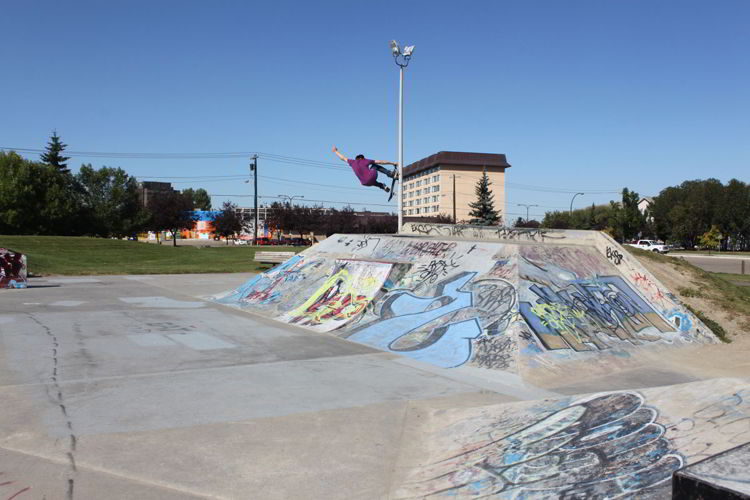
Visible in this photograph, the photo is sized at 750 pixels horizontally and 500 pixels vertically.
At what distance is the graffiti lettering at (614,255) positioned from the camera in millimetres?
14103

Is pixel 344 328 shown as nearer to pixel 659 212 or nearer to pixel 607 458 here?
pixel 607 458

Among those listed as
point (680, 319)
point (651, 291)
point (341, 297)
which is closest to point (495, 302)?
point (651, 291)

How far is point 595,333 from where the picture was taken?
1086 cm

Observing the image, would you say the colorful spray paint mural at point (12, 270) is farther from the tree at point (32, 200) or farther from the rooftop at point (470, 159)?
the rooftop at point (470, 159)

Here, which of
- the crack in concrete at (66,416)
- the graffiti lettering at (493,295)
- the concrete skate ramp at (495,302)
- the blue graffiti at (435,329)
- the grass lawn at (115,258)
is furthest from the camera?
the grass lawn at (115,258)

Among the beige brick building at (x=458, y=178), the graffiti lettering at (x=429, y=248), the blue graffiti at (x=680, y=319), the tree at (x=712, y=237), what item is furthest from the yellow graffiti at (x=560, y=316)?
the beige brick building at (x=458, y=178)

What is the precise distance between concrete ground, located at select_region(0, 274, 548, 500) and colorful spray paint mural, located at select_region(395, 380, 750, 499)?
28.2 inches

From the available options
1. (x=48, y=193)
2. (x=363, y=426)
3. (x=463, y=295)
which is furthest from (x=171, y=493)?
(x=48, y=193)

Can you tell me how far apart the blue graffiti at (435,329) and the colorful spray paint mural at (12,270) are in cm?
1606

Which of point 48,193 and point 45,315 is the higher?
point 48,193

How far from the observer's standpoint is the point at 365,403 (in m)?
7.47

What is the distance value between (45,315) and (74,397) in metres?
8.44

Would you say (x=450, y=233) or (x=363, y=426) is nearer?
(x=363, y=426)

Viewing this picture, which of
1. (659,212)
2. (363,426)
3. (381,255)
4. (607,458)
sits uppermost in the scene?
(659,212)
